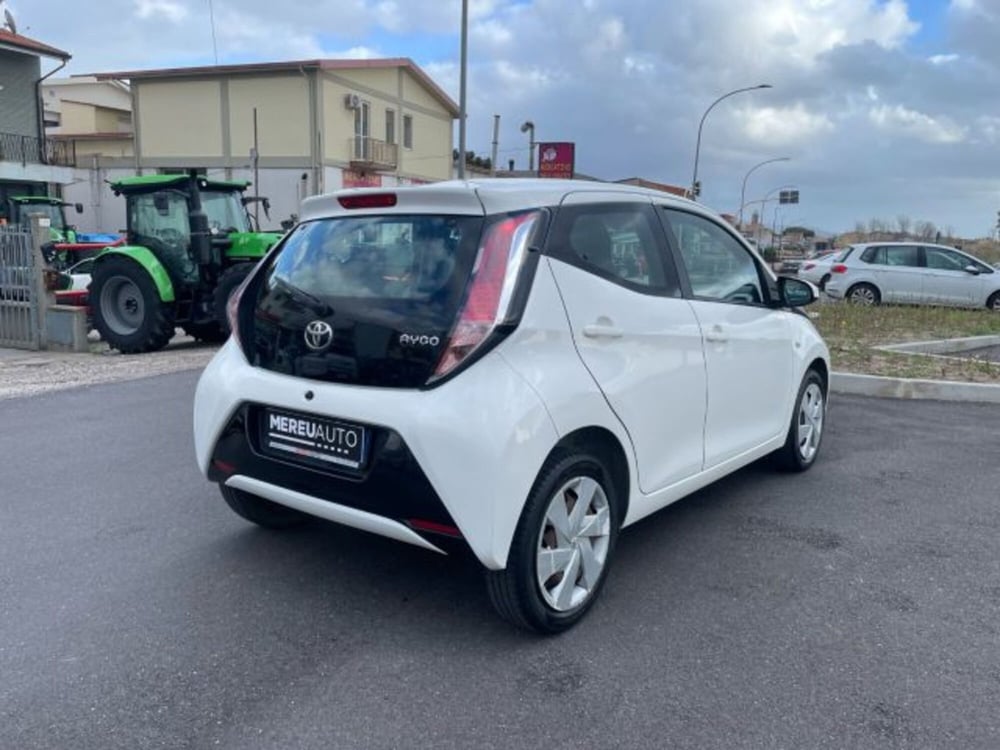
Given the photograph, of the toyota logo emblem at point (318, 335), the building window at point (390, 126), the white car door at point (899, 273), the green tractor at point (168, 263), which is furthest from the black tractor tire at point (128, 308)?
the building window at point (390, 126)

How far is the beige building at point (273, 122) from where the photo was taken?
101 ft

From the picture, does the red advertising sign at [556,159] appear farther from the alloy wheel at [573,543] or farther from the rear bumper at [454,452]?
the rear bumper at [454,452]

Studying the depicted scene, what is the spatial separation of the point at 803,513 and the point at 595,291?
2.19m

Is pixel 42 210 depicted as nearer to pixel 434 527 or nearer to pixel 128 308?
pixel 128 308

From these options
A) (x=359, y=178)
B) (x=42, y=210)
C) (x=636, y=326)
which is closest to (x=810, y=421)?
(x=636, y=326)

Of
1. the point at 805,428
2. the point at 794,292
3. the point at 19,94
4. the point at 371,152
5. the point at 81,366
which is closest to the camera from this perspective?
the point at 794,292

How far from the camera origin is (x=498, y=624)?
127 inches

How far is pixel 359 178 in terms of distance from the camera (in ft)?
111

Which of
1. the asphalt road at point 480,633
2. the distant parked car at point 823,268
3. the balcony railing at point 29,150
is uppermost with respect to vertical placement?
the balcony railing at point 29,150

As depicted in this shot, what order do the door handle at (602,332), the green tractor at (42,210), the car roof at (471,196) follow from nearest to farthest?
1. the car roof at (471,196)
2. the door handle at (602,332)
3. the green tractor at (42,210)

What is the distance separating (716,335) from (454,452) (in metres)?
1.79

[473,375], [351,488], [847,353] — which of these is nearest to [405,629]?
[351,488]

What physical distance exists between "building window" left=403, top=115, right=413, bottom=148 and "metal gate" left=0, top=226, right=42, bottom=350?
27027mm

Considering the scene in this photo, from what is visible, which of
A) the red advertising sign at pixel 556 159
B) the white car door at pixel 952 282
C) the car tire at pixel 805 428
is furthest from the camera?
the red advertising sign at pixel 556 159
